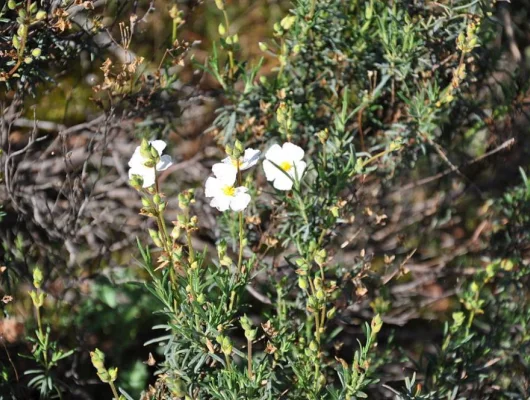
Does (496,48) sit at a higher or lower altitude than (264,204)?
higher

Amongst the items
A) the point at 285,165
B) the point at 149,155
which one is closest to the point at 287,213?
the point at 285,165

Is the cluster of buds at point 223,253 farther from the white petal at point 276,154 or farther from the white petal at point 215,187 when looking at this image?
the white petal at point 276,154

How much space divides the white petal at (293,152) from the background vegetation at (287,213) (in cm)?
9

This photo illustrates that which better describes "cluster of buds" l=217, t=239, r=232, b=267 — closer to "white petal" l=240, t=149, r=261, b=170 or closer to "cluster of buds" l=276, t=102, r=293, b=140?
"white petal" l=240, t=149, r=261, b=170

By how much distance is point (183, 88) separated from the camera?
2924 mm

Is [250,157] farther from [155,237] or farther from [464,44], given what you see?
[464,44]

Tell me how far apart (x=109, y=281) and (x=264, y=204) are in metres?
0.77

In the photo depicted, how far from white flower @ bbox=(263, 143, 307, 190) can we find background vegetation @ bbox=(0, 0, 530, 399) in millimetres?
60

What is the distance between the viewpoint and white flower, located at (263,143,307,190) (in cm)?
189

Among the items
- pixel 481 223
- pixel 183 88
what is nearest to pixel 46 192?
pixel 183 88

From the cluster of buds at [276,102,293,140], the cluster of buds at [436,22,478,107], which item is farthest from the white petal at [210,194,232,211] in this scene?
the cluster of buds at [436,22,478,107]

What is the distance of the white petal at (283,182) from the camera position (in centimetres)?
Result: 188

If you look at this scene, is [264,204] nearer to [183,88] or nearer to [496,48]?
[183,88]

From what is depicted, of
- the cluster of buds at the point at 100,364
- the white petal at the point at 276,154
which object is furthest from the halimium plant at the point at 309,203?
the cluster of buds at the point at 100,364
